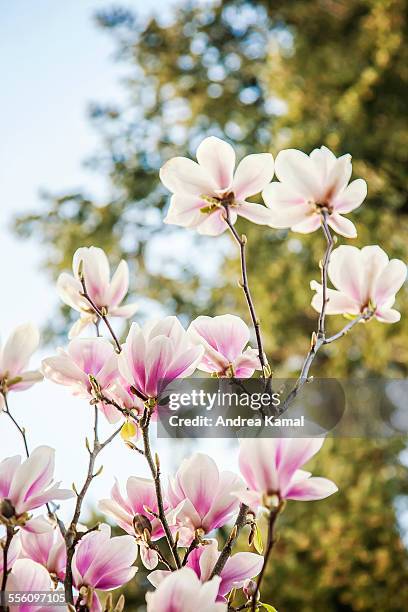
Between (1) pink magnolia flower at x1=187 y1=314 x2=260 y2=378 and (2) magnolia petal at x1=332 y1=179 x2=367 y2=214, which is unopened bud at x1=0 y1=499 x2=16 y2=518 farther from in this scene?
(2) magnolia petal at x1=332 y1=179 x2=367 y2=214

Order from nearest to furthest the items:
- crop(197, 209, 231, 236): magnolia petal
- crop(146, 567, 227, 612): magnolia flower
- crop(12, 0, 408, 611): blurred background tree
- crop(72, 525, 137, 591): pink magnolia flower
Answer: crop(146, 567, 227, 612): magnolia flower → crop(72, 525, 137, 591): pink magnolia flower → crop(197, 209, 231, 236): magnolia petal → crop(12, 0, 408, 611): blurred background tree

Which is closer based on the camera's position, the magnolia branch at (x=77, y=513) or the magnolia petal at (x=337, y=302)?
the magnolia branch at (x=77, y=513)

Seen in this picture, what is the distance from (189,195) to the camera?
0.52 meters

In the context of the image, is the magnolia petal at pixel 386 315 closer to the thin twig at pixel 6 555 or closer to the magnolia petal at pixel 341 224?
the magnolia petal at pixel 341 224

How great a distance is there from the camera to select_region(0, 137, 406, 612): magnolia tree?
37cm

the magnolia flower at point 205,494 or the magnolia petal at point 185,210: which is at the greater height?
the magnolia petal at point 185,210

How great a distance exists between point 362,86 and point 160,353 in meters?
3.30

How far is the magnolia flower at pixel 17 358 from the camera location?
49cm

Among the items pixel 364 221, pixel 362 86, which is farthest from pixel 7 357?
pixel 362 86

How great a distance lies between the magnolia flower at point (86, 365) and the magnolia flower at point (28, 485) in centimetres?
7

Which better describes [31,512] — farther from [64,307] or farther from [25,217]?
[25,217]

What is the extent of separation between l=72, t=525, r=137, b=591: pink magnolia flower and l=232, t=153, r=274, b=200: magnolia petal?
0.91 ft

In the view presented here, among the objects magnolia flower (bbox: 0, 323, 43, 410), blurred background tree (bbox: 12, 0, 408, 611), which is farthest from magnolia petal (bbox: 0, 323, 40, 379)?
blurred background tree (bbox: 12, 0, 408, 611)

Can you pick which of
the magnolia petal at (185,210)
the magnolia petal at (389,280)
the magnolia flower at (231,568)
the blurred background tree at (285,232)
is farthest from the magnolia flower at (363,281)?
the blurred background tree at (285,232)
